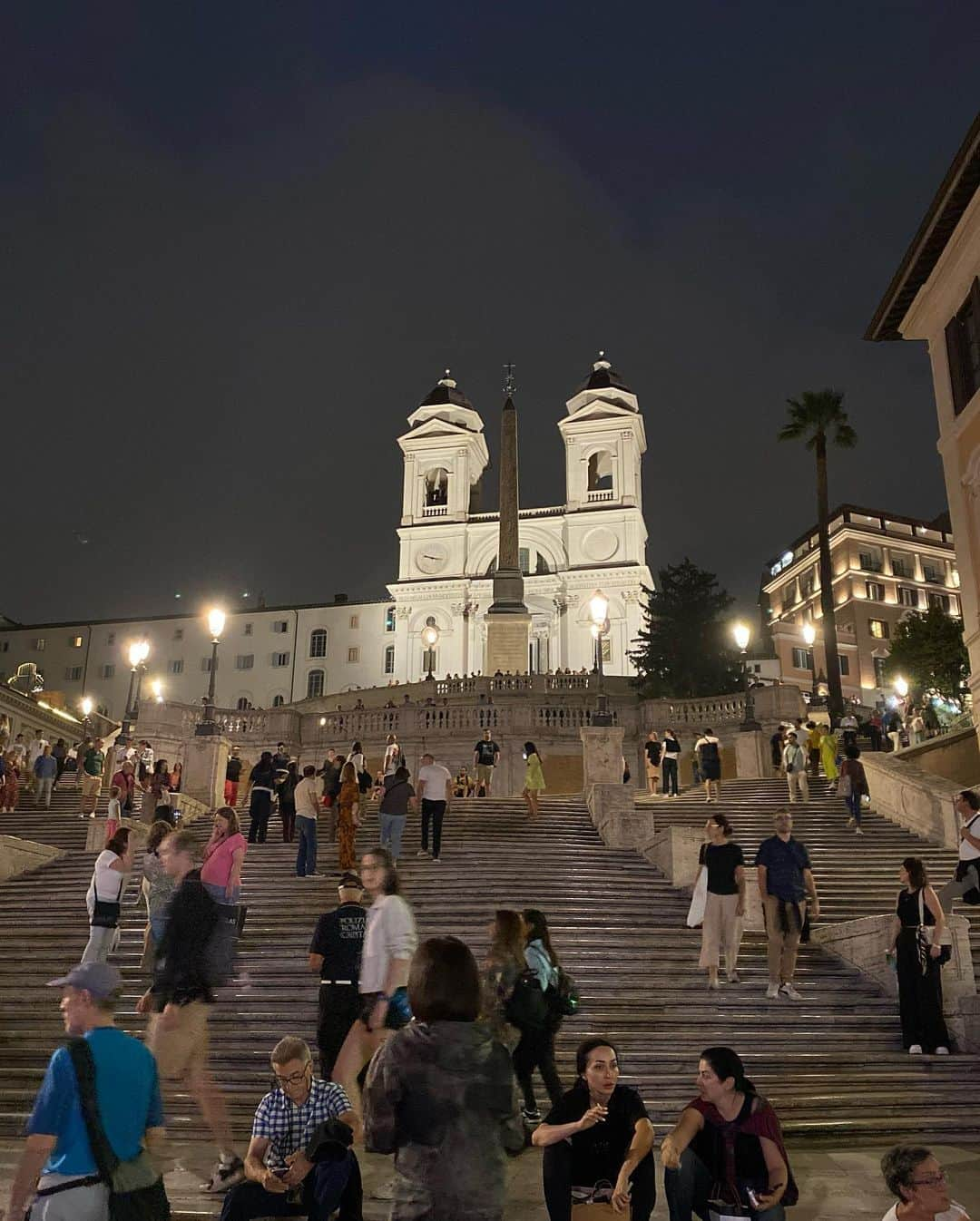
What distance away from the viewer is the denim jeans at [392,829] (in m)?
14.1

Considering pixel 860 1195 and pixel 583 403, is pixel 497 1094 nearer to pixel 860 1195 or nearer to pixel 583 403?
pixel 860 1195

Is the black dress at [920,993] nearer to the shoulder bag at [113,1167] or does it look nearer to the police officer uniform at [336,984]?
the police officer uniform at [336,984]

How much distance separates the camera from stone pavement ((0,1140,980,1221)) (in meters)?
5.75

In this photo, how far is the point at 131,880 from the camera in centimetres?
1484

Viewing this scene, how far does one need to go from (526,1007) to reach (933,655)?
44166 millimetres

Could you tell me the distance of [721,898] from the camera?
10.3 metres


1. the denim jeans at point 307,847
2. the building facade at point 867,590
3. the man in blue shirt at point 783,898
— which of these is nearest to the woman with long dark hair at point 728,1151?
the man in blue shirt at point 783,898

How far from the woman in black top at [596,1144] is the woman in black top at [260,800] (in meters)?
12.7

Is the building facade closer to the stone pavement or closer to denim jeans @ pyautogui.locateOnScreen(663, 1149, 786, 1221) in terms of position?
the stone pavement

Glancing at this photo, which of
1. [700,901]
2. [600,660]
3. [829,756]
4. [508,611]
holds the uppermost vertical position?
[508,611]

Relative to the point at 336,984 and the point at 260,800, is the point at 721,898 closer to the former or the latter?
the point at 336,984

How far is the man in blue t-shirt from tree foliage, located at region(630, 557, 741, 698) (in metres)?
40.9

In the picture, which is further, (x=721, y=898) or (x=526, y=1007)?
(x=721, y=898)

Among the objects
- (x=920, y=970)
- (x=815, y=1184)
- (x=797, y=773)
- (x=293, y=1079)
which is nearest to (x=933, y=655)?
(x=797, y=773)
